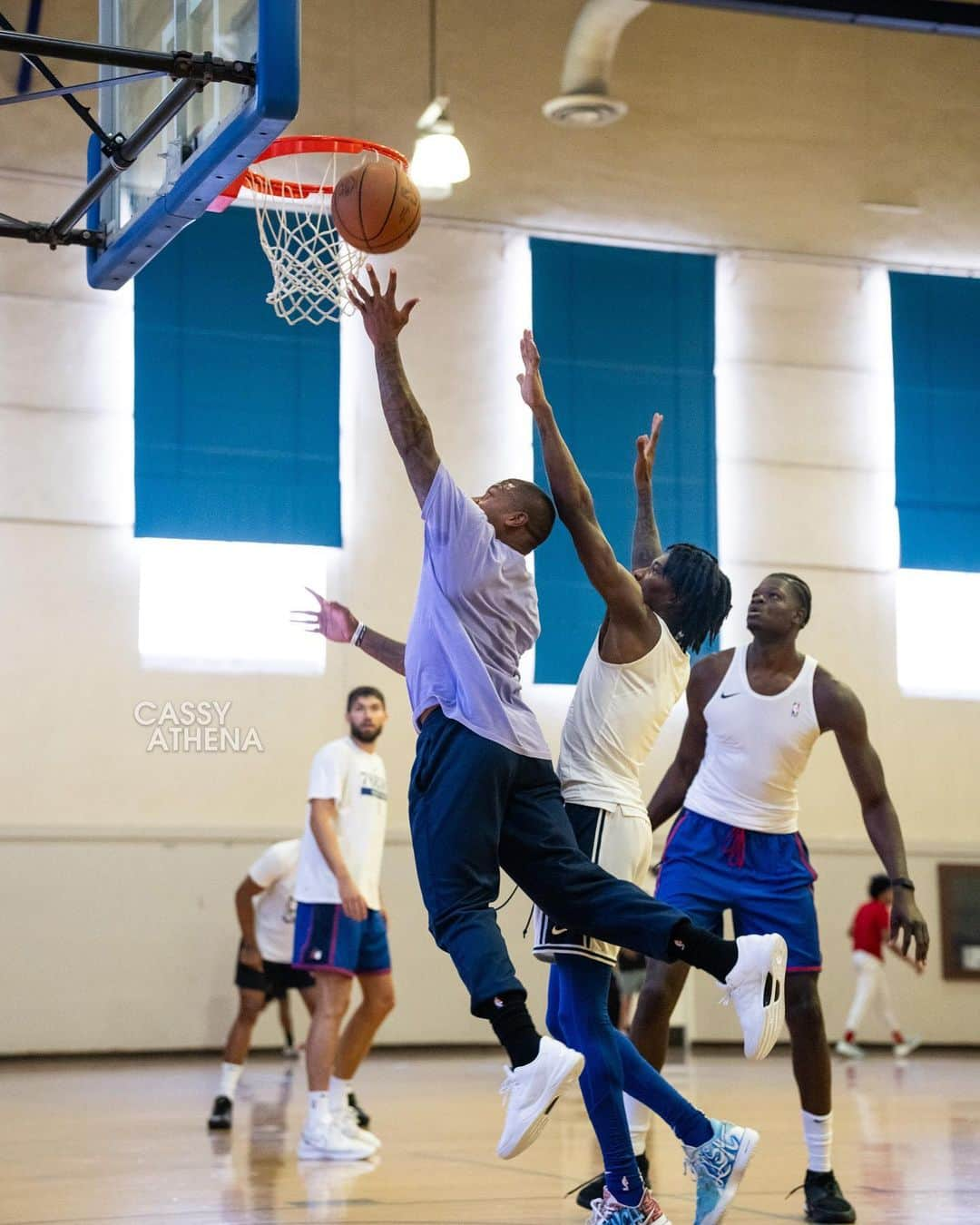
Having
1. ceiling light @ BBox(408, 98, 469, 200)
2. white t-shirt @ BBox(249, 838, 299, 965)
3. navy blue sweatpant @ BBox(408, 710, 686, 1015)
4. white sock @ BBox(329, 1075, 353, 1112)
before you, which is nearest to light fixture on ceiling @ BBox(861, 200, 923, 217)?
ceiling light @ BBox(408, 98, 469, 200)

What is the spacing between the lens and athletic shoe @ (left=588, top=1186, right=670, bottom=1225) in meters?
4.60

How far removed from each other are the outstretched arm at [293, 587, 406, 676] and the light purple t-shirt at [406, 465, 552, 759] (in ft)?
1.80

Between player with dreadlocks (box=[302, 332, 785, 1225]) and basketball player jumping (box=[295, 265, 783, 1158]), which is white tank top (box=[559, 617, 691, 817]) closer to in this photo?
player with dreadlocks (box=[302, 332, 785, 1225])

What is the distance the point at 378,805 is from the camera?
7.53m

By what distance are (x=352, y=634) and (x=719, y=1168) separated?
2.08 m

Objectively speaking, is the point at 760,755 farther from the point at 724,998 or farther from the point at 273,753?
the point at 273,753

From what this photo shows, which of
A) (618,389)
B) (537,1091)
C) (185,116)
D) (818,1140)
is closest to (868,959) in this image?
(618,389)

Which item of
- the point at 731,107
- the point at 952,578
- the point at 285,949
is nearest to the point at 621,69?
the point at 731,107

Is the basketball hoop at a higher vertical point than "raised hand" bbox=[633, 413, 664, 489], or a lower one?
higher

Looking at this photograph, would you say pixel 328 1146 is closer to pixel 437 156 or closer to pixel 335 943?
pixel 335 943

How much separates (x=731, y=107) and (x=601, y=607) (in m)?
4.25

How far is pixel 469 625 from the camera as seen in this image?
467cm

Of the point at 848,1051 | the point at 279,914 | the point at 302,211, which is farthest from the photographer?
the point at 848,1051

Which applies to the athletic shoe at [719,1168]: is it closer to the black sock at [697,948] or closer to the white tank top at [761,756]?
the black sock at [697,948]
